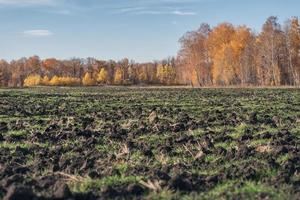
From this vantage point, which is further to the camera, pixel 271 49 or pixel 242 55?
pixel 242 55

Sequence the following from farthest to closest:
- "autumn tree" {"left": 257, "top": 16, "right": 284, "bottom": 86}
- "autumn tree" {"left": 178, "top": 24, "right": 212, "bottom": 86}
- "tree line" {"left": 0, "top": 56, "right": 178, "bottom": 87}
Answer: "tree line" {"left": 0, "top": 56, "right": 178, "bottom": 87}, "autumn tree" {"left": 178, "top": 24, "right": 212, "bottom": 86}, "autumn tree" {"left": 257, "top": 16, "right": 284, "bottom": 86}

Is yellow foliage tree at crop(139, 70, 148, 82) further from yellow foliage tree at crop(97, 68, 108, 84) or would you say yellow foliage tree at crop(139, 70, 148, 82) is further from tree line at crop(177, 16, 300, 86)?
tree line at crop(177, 16, 300, 86)

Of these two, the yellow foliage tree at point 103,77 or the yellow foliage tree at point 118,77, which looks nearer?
the yellow foliage tree at point 118,77

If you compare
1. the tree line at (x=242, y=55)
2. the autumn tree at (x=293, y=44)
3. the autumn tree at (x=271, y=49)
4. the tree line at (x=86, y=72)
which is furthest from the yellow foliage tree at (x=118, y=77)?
the autumn tree at (x=293, y=44)

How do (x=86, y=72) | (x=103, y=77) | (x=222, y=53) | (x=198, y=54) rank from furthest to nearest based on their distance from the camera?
(x=86, y=72) < (x=103, y=77) < (x=198, y=54) < (x=222, y=53)

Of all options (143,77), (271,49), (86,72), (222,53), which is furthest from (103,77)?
(271,49)

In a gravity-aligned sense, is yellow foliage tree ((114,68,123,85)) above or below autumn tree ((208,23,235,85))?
below

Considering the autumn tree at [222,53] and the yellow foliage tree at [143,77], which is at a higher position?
the autumn tree at [222,53]

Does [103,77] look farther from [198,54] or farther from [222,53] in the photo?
[222,53]

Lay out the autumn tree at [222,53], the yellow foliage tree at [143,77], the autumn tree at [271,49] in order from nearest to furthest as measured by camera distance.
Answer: the autumn tree at [271,49] < the autumn tree at [222,53] < the yellow foliage tree at [143,77]

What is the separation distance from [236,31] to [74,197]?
84.6 meters

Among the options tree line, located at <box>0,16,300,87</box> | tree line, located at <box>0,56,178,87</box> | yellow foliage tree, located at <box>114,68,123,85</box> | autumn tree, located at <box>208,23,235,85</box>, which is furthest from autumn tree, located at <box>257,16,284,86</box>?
yellow foliage tree, located at <box>114,68,123,85</box>

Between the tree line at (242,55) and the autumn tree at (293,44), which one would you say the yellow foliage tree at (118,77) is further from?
the autumn tree at (293,44)

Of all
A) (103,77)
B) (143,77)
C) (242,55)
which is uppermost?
(242,55)
